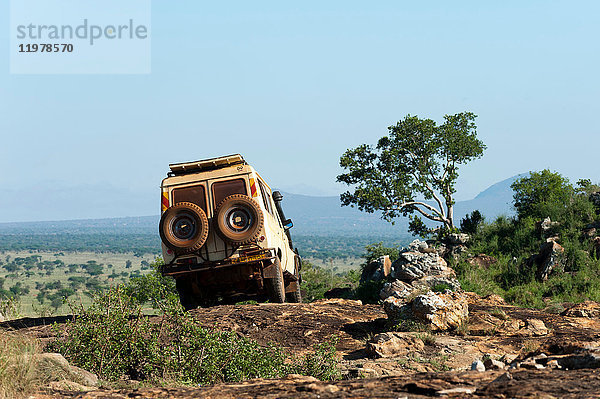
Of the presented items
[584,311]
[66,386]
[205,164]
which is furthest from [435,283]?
[66,386]

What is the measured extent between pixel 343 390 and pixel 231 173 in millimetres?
8684

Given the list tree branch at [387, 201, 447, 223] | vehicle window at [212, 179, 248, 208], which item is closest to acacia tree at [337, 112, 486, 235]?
tree branch at [387, 201, 447, 223]

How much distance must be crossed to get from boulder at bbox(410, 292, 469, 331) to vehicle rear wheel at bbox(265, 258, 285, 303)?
3.63 m

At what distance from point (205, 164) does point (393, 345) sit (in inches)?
252

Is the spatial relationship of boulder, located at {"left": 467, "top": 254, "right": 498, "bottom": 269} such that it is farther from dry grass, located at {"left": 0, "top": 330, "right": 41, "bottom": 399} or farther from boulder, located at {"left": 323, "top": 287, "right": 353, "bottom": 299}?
dry grass, located at {"left": 0, "top": 330, "right": 41, "bottom": 399}

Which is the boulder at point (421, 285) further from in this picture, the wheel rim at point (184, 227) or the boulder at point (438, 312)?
the wheel rim at point (184, 227)

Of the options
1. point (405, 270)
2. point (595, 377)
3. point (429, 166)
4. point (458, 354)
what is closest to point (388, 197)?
point (429, 166)

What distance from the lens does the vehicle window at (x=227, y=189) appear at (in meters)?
13.8

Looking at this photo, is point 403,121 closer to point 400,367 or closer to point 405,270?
point 405,270

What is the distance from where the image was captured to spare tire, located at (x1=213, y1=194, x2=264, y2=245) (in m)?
13.4

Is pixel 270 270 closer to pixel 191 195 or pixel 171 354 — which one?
pixel 191 195

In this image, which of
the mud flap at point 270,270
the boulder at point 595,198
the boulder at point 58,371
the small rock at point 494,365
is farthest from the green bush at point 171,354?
the boulder at point 595,198

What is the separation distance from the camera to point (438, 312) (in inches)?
444

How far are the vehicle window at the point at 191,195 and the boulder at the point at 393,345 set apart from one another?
541 cm
